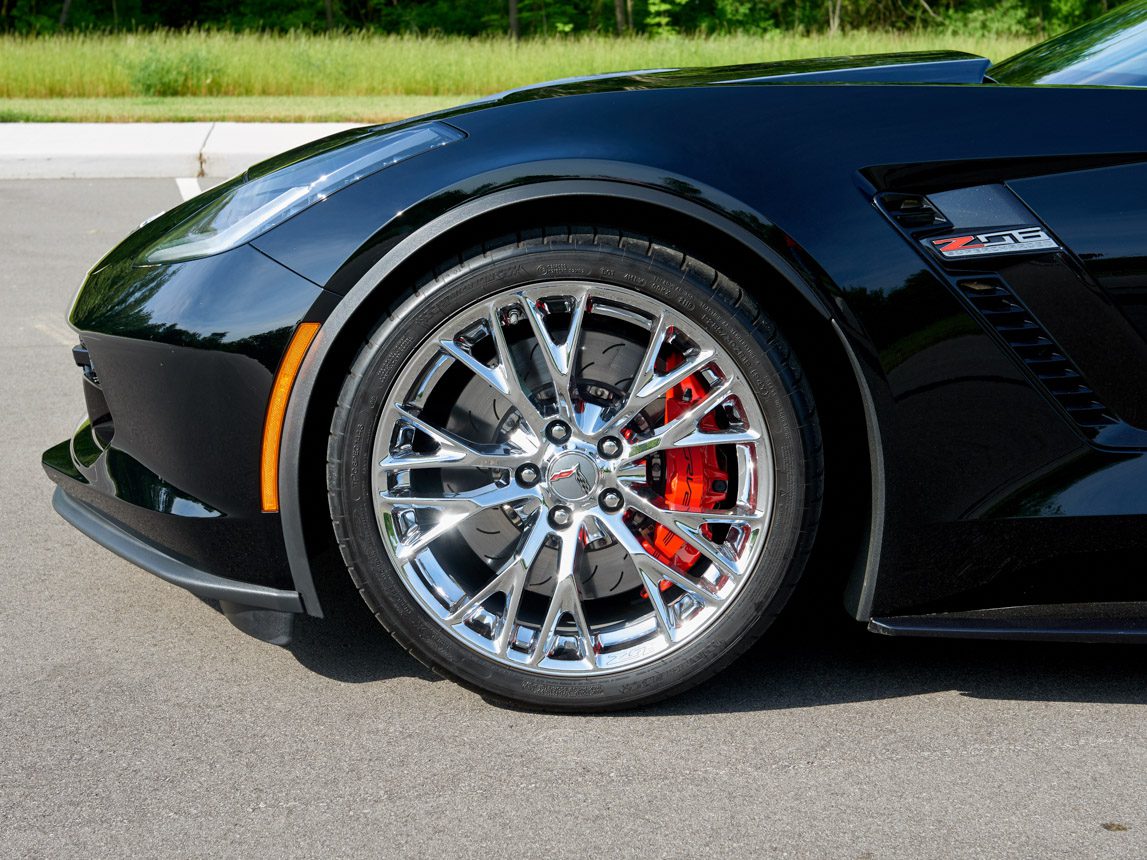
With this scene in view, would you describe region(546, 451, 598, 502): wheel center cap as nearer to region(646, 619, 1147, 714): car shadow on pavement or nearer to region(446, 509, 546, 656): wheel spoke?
region(446, 509, 546, 656): wheel spoke

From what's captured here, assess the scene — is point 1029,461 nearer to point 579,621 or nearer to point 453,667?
point 579,621

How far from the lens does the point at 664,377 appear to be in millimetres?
2328

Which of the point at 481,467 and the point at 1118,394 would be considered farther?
the point at 481,467

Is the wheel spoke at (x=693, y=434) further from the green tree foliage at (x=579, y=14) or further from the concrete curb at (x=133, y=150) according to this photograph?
the green tree foliage at (x=579, y=14)

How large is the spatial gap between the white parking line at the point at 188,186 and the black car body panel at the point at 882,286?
6868 millimetres

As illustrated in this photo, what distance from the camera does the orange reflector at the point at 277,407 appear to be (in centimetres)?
226

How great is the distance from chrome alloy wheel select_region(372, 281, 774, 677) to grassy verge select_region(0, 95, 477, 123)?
10.0m

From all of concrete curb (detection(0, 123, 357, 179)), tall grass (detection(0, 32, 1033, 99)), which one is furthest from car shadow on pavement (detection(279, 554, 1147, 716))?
tall grass (detection(0, 32, 1033, 99))

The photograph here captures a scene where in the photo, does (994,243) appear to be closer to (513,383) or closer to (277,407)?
(513,383)

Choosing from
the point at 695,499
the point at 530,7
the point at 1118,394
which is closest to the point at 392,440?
the point at 695,499

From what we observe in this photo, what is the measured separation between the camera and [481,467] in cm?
238

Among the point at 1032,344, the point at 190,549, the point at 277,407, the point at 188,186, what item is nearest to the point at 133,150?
the point at 188,186

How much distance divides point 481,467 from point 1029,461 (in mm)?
Result: 1016

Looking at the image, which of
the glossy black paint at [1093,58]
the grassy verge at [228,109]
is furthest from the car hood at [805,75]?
the grassy verge at [228,109]
